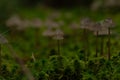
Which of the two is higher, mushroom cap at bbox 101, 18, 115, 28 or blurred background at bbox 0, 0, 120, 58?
blurred background at bbox 0, 0, 120, 58

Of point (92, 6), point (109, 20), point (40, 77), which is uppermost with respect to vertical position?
point (92, 6)

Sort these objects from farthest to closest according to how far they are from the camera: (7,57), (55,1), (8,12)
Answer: (55,1)
(8,12)
(7,57)

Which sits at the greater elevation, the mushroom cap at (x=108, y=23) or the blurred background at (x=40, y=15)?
the blurred background at (x=40, y=15)

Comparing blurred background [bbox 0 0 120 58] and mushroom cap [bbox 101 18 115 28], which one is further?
blurred background [bbox 0 0 120 58]

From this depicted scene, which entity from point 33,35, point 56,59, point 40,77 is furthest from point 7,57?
point 33,35

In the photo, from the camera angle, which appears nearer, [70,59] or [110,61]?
[110,61]

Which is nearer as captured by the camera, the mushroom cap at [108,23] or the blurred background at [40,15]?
the mushroom cap at [108,23]

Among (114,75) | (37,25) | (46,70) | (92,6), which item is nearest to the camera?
(114,75)

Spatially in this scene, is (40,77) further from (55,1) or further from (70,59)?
(55,1)

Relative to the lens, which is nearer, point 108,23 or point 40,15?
point 108,23

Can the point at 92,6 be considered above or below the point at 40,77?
above

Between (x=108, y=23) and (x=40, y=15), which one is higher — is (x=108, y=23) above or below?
below
